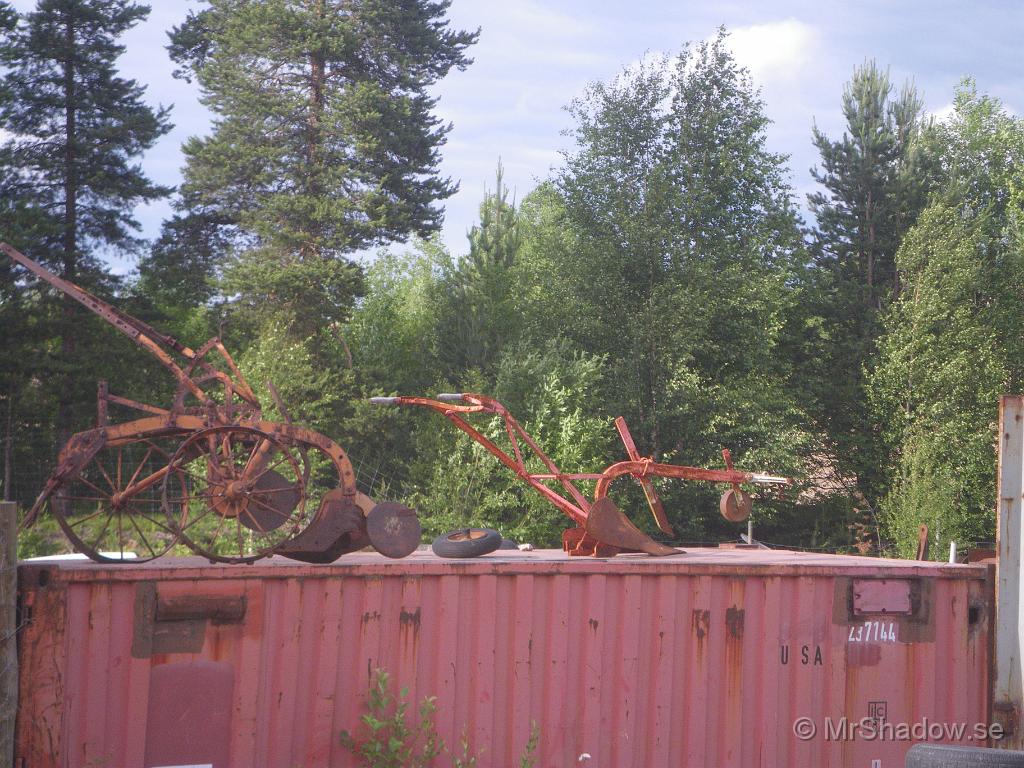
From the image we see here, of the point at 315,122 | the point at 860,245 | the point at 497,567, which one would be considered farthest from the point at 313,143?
the point at 497,567

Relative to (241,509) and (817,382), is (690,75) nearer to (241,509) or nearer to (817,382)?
(817,382)

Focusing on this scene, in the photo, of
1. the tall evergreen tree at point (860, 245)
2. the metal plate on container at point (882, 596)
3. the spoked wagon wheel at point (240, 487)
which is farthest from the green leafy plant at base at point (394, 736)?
the tall evergreen tree at point (860, 245)

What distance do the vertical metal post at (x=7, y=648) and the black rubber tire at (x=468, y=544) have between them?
8.26 feet

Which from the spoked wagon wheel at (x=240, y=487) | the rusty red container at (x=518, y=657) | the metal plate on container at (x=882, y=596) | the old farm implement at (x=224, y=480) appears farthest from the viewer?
the metal plate on container at (x=882, y=596)

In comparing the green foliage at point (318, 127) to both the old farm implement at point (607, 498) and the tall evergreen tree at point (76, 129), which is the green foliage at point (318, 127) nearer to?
the tall evergreen tree at point (76, 129)

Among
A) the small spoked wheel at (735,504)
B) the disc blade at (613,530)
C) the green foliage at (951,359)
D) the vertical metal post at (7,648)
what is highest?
the green foliage at (951,359)

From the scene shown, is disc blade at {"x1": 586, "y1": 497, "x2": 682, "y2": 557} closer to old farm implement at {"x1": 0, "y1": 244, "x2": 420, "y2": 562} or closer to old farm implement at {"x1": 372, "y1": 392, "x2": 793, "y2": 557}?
old farm implement at {"x1": 372, "y1": 392, "x2": 793, "y2": 557}

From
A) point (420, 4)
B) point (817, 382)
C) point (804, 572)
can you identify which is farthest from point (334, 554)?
point (817, 382)

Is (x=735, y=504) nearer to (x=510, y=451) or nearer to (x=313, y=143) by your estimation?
(x=510, y=451)

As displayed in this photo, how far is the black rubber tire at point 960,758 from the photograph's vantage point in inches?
206

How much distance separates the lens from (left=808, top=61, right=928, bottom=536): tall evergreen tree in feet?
92.5

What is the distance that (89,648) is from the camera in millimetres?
5305

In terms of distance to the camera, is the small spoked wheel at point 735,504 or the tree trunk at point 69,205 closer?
the small spoked wheel at point 735,504

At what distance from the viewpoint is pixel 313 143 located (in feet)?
79.3
